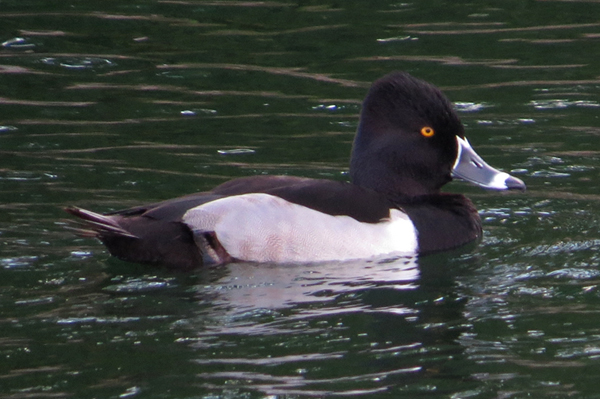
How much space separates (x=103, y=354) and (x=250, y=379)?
67cm

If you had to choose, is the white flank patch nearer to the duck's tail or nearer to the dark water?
the dark water

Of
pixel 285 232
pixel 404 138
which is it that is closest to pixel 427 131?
pixel 404 138

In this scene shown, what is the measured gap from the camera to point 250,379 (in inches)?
169

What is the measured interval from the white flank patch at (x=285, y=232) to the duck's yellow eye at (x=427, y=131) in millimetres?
790

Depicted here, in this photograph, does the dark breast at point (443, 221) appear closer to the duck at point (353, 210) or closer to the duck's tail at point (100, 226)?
the duck at point (353, 210)

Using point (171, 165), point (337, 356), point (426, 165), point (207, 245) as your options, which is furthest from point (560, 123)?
point (337, 356)

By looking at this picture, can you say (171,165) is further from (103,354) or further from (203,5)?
(203,5)

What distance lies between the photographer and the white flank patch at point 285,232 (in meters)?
5.79

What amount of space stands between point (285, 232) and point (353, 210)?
0.38 metres

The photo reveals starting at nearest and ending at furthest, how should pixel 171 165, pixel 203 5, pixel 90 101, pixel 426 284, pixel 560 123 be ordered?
pixel 426 284 → pixel 171 165 → pixel 560 123 → pixel 90 101 → pixel 203 5

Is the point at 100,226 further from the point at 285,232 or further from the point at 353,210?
the point at 353,210

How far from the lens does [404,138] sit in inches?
253

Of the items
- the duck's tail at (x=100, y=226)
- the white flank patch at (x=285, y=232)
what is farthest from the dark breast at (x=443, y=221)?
the duck's tail at (x=100, y=226)

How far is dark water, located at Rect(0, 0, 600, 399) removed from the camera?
446 centimetres
